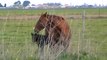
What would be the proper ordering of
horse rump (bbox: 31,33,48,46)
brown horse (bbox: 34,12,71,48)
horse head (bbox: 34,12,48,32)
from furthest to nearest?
horse head (bbox: 34,12,48,32)
brown horse (bbox: 34,12,71,48)
horse rump (bbox: 31,33,48,46)

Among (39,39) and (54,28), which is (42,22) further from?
(39,39)

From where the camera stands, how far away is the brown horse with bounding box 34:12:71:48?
8.51m

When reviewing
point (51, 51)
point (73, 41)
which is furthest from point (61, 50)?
point (73, 41)

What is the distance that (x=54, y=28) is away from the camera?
344 inches

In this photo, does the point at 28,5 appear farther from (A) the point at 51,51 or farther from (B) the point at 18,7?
(A) the point at 51,51

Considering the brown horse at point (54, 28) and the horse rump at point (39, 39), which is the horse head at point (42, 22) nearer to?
the brown horse at point (54, 28)

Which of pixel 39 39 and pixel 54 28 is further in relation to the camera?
pixel 54 28

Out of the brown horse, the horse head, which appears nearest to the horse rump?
the brown horse

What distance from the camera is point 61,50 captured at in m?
7.78

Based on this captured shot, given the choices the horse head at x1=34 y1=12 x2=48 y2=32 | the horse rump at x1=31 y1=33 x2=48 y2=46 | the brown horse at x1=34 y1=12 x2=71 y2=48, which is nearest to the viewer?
the horse rump at x1=31 y1=33 x2=48 y2=46

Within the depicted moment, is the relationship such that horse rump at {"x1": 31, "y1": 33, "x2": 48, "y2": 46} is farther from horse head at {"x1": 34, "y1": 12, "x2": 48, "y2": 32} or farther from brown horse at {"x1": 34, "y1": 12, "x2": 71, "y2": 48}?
horse head at {"x1": 34, "y1": 12, "x2": 48, "y2": 32}

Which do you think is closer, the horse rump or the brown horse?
the horse rump

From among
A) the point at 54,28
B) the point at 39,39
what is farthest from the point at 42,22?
the point at 39,39

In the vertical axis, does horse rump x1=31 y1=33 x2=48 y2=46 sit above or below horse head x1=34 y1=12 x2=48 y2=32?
below
